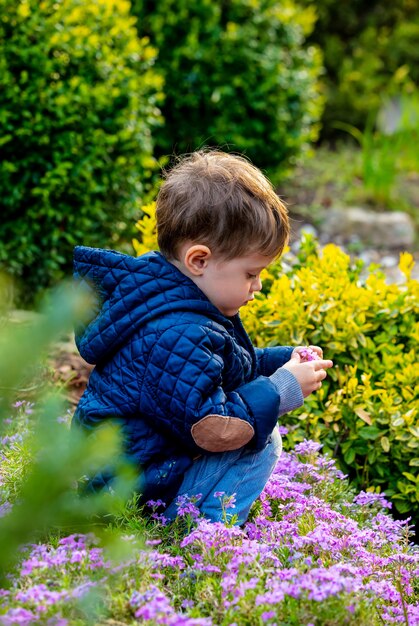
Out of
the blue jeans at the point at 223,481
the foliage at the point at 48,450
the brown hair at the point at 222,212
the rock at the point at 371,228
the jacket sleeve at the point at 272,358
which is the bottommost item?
the rock at the point at 371,228

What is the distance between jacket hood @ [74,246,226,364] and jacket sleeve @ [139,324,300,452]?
10 cm

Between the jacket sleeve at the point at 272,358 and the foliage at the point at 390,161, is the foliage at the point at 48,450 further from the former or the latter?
the foliage at the point at 390,161

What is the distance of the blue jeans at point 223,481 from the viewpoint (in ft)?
8.41

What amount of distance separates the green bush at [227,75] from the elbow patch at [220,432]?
4217 mm

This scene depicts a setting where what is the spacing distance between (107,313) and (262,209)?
0.54 metres

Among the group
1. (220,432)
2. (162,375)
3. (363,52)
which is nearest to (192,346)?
(162,375)

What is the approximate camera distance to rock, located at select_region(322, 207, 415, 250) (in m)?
7.02

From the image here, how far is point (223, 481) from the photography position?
8.50 feet

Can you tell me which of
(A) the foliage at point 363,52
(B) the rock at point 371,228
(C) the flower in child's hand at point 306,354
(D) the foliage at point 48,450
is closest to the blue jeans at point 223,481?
(C) the flower in child's hand at point 306,354

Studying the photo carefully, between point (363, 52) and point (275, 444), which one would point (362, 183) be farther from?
point (275, 444)

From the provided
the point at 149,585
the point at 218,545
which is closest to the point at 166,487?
the point at 218,545

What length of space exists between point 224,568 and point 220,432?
39 centimetres

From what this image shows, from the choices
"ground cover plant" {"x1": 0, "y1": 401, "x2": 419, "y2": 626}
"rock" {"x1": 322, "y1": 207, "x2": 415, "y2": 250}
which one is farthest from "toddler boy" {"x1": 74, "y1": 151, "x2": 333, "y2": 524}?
"rock" {"x1": 322, "y1": 207, "x2": 415, "y2": 250}

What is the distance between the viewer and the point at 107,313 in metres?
2.53
